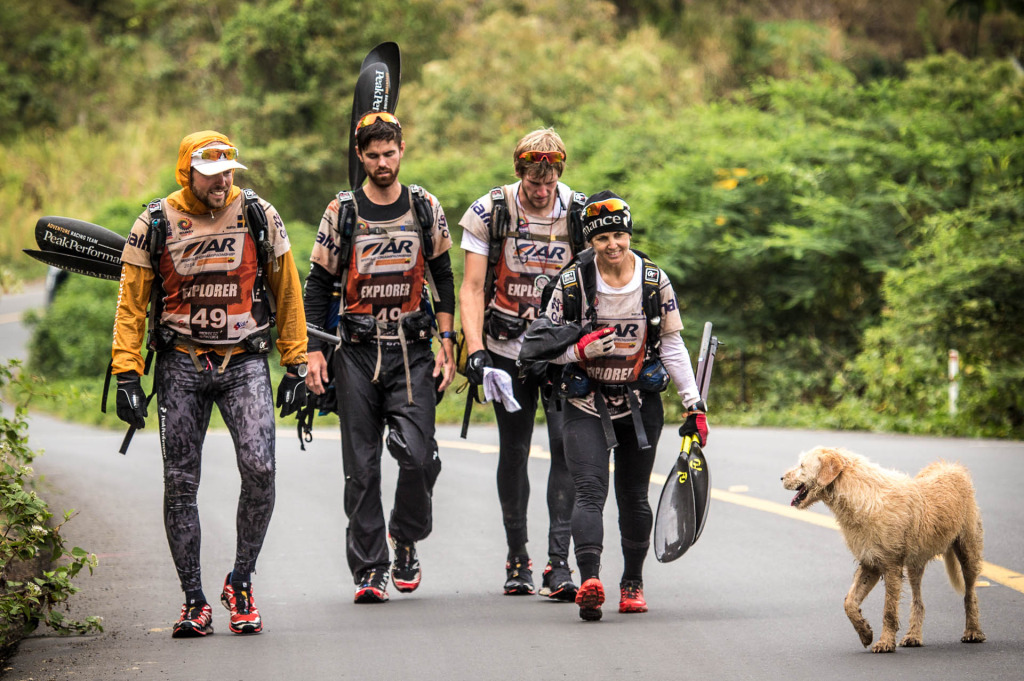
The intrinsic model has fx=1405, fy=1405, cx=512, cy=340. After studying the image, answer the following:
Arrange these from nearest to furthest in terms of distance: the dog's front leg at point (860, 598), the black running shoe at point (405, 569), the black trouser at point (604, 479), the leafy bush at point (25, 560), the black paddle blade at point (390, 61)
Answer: the dog's front leg at point (860, 598) < the leafy bush at point (25, 560) < the black trouser at point (604, 479) < the black running shoe at point (405, 569) < the black paddle blade at point (390, 61)

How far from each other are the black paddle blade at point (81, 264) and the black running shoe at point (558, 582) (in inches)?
103

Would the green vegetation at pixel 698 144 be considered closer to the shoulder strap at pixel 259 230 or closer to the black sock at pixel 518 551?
the shoulder strap at pixel 259 230

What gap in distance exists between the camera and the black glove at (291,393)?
665cm

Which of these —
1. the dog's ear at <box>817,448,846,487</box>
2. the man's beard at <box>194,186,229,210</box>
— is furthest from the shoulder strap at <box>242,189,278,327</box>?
the dog's ear at <box>817,448,846,487</box>

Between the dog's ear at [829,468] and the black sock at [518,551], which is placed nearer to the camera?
the dog's ear at [829,468]

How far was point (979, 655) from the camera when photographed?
5695 mm

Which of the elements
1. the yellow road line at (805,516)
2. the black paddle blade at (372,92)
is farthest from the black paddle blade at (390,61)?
the yellow road line at (805,516)

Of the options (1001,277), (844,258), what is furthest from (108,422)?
(1001,277)

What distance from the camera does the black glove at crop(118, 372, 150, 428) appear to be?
6.04 meters

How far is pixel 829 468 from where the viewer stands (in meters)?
5.99

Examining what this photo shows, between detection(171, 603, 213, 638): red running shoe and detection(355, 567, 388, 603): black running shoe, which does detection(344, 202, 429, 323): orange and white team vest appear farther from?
detection(171, 603, 213, 638): red running shoe

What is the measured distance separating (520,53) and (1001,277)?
16.9m

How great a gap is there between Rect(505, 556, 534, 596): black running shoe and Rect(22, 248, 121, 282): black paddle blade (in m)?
2.51

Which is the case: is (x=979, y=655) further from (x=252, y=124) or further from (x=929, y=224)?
(x=252, y=124)
